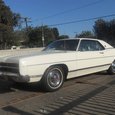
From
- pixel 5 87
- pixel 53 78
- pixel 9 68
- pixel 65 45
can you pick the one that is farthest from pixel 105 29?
pixel 9 68

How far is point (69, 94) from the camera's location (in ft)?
23.3

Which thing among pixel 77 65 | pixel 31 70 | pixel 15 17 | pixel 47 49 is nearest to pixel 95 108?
pixel 31 70

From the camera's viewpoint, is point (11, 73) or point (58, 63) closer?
point (11, 73)

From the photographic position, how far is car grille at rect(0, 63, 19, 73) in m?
7.05

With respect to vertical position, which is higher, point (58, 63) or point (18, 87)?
point (58, 63)

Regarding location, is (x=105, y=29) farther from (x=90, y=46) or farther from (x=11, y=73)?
(x=11, y=73)

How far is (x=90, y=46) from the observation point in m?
9.23

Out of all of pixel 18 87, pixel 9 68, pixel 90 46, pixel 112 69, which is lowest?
pixel 18 87

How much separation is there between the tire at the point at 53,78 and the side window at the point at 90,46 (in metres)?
1.24

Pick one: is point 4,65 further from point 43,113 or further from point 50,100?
point 43,113

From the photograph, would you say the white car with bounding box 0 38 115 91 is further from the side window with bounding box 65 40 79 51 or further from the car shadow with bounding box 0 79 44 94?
the car shadow with bounding box 0 79 44 94

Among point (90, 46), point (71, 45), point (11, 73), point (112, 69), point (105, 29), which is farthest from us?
point (105, 29)

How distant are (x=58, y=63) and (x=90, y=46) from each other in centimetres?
197

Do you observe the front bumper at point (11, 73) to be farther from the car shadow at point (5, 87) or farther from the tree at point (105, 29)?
the tree at point (105, 29)
